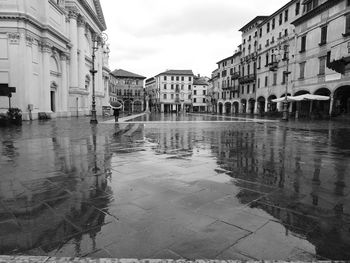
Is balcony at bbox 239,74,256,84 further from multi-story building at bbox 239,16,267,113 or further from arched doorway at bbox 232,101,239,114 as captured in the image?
arched doorway at bbox 232,101,239,114

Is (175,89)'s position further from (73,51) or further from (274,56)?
(73,51)

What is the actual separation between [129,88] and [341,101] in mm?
81445

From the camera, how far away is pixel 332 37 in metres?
27.8

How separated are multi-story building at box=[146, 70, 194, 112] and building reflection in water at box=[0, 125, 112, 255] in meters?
93.6

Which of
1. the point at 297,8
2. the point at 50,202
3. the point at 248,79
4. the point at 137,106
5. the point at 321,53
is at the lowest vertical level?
the point at 50,202

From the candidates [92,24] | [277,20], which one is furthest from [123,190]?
[92,24]

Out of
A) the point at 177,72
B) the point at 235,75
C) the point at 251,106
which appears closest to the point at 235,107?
the point at 235,75

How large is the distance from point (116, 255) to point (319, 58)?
109 ft

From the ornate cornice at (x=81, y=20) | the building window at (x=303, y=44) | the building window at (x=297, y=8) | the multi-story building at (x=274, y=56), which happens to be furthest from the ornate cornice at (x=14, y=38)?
the building window at (x=297, y=8)

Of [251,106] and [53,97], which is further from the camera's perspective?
[251,106]

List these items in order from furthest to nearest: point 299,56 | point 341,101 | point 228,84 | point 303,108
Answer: point 228,84
point 303,108
point 299,56
point 341,101

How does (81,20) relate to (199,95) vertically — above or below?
above

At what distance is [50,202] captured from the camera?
3844mm

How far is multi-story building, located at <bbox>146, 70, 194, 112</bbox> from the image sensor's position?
329 feet
